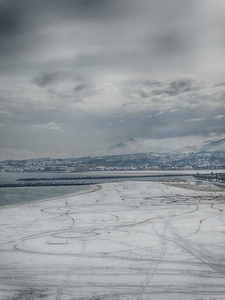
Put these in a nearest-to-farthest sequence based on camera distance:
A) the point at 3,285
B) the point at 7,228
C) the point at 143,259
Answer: the point at 3,285 < the point at 143,259 < the point at 7,228

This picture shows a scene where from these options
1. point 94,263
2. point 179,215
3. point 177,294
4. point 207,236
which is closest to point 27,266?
point 94,263

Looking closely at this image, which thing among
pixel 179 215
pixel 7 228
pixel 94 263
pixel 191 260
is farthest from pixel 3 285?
pixel 179 215

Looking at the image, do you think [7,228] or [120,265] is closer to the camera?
[120,265]

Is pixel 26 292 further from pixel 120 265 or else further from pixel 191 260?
pixel 191 260

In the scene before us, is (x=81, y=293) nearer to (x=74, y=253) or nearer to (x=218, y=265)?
(x=74, y=253)

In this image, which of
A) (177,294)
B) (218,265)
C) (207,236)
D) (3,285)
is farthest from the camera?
(207,236)

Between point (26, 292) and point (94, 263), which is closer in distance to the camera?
point (26, 292)
